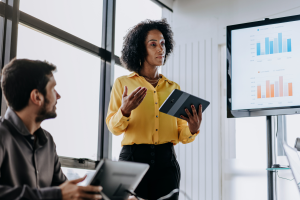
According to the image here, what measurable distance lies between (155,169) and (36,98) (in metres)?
0.81

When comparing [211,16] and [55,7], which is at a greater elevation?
[211,16]

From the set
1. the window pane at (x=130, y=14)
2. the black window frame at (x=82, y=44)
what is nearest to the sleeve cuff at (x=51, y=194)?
the black window frame at (x=82, y=44)

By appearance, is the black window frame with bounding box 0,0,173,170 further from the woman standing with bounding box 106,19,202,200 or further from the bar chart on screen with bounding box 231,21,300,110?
the bar chart on screen with bounding box 231,21,300,110

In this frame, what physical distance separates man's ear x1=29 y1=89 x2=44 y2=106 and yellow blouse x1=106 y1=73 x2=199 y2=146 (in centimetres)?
59

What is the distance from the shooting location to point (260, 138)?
3184 millimetres

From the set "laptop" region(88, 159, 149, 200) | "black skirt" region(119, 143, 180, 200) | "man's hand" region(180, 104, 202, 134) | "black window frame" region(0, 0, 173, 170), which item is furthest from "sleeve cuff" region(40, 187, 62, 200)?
"black window frame" region(0, 0, 173, 170)

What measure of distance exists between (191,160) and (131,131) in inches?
61.6

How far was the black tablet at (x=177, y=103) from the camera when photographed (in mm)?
1822

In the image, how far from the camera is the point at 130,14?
3.60 m

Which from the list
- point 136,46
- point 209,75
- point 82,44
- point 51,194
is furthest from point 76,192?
point 209,75

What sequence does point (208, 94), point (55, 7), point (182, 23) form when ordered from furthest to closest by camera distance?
Result: point (182, 23)
point (208, 94)
point (55, 7)

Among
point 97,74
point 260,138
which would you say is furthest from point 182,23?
point 260,138

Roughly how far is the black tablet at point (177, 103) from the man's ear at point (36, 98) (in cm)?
72

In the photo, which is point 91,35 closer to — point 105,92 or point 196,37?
point 105,92
